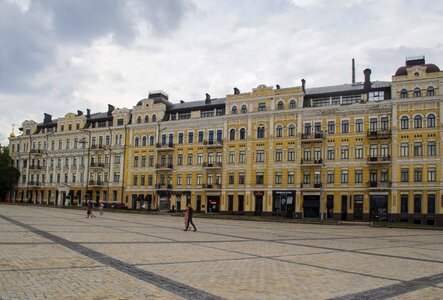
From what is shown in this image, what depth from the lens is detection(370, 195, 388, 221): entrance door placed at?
52009 millimetres

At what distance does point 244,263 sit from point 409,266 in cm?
550

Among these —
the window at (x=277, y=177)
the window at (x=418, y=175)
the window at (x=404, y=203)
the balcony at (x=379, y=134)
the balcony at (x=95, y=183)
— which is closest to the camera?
the window at (x=418, y=175)

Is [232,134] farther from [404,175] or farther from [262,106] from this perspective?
[404,175]

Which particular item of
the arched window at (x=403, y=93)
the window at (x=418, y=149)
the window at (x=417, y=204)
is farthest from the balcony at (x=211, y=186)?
the arched window at (x=403, y=93)

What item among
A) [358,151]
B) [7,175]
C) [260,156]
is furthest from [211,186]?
[7,175]

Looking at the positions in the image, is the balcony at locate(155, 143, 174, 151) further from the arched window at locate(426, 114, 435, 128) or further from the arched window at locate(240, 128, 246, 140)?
the arched window at locate(426, 114, 435, 128)

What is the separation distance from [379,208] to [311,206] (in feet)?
26.9

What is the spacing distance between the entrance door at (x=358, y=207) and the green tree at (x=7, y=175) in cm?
6550

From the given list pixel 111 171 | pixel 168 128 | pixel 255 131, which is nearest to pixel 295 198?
pixel 255 131

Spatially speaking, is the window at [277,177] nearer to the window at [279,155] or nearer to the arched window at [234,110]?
the window at [279,155]

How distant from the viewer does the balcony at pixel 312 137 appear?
185 feet

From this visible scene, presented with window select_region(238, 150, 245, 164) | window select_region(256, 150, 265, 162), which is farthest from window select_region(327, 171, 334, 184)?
window select_region(238, 150, 245, 164)

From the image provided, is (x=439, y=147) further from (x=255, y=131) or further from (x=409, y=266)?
(x=409, y=266)

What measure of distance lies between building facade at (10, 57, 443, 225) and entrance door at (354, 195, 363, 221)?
4.7 inches
